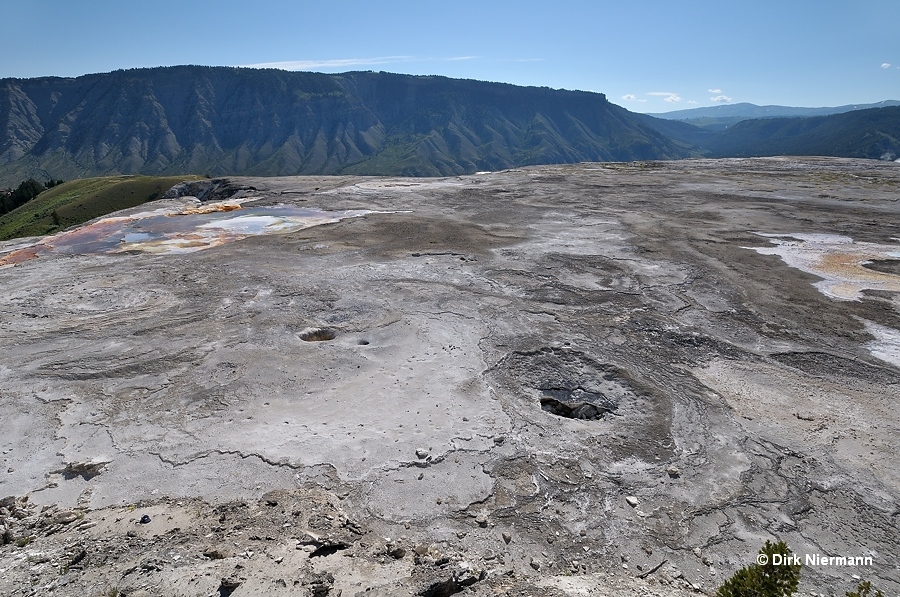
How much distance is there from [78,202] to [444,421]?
208ft

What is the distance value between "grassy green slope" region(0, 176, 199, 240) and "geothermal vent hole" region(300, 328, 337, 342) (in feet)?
162

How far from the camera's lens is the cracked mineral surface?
5426 millimetres

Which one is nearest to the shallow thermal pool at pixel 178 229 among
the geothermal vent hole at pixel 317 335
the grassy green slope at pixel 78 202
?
the geothermal vent hole at pixel 317 335

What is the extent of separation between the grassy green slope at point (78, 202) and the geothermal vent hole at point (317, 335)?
49.4m

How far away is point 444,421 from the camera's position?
26.2 feet

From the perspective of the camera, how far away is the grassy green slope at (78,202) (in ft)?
161

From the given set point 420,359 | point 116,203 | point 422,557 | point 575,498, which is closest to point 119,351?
point 420,359

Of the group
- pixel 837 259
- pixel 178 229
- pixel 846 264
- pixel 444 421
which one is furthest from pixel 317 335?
pixel 837 259

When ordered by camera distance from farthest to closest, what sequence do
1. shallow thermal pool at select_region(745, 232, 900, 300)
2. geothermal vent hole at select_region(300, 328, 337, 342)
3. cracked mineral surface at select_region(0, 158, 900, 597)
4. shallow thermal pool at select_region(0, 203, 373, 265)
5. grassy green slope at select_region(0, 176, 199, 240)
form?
grassy green slope at select_region(0, 176, 199, 240) < shallow thermal pool at select_region(0, 203, 373, 265) < shallow thermal pool at select_region(745, 232, 900, 300) < geothermal vent hole at select_region(300, 328, 337, 342) < cracked mineral surface at select_region(0, 158, 900, 597)

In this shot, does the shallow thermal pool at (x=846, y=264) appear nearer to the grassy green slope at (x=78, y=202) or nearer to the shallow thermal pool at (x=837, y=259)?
the shallow thermal pool at (x=837, y=259)

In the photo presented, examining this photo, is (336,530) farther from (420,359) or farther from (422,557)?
(420,359)

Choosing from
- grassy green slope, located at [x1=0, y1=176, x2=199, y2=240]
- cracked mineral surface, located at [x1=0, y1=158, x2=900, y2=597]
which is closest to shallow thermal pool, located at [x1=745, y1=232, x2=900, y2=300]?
cracked mineral surface, located at [x1=0, y1=158, x2=900, y2=597]

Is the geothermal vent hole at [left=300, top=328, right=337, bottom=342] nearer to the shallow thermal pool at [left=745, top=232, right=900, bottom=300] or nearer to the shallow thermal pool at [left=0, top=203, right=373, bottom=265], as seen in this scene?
the shallow thermal pool at [left=0, top=203, right=373, bottom=265]

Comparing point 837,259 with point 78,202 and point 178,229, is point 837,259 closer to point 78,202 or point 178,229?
point 178,229
